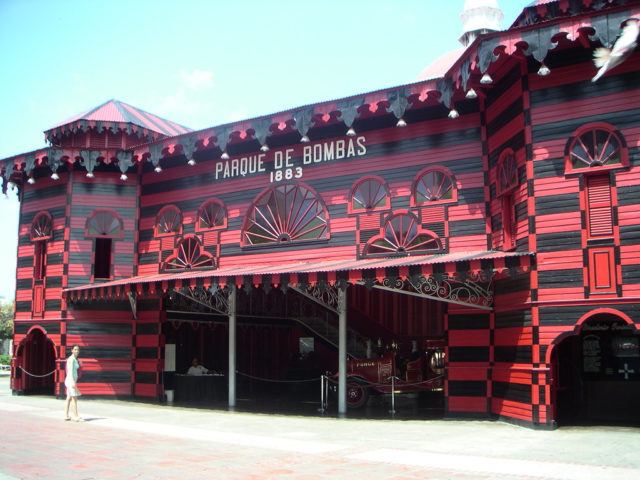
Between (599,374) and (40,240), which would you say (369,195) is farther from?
(40,240)

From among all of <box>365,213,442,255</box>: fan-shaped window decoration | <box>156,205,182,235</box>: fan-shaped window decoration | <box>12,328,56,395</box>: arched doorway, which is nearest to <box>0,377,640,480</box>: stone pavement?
<box>365,213,442,255</box>: fan-shaped window decoration

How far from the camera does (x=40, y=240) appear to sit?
24.9 metres

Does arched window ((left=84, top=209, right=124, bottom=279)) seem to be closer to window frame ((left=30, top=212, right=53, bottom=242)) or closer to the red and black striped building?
the red and black striped building

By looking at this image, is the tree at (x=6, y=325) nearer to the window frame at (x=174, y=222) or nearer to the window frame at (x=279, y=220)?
the window frame at (x=174, y=222)

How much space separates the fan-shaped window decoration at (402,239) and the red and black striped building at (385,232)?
5 cm

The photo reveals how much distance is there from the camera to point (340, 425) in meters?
16.0

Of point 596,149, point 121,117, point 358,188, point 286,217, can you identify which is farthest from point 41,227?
point 596,149

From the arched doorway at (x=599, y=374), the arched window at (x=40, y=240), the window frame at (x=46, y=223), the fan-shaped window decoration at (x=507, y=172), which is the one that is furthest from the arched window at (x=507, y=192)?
the arched window at (x=40, y=240)

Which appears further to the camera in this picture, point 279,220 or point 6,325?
point 6,325

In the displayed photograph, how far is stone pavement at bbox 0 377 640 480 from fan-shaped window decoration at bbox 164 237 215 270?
20.8 feet

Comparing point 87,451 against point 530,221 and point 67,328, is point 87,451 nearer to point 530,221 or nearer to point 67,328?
point 530,221

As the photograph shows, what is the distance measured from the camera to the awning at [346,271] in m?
14.7

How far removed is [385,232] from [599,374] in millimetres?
6834

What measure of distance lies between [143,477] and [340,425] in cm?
721
